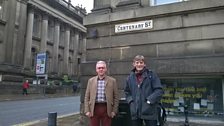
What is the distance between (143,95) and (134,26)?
507cm

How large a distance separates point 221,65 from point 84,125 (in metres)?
5.02

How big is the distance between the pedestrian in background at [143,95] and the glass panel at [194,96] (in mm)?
4406

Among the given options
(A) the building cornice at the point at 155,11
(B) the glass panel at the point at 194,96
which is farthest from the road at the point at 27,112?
(B) the glass panel at the point at 194,96

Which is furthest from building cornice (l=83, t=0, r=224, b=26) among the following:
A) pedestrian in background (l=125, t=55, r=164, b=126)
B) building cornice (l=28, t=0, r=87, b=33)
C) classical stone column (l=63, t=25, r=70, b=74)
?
classical stone column (l=63, t=25, r=70, b=74)

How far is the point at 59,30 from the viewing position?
53531mm

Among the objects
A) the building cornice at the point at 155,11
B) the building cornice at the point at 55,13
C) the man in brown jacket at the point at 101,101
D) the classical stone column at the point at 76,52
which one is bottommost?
the man in brown jacket at the point at 101,101

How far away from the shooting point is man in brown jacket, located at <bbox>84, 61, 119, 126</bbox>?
5.20 m

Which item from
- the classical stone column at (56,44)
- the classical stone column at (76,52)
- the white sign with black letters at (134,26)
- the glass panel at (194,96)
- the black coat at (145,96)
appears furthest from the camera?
the classical stone column at (76,52)

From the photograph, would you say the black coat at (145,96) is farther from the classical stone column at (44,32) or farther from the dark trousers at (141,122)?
the classical stone column at (44,32)

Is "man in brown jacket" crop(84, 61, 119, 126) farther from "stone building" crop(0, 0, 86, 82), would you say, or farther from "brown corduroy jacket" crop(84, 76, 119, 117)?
"stone building" crop(0, 0, 86, 82)

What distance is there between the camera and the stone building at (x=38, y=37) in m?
36.5

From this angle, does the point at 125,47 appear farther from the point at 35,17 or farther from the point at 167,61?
the point at 35,17

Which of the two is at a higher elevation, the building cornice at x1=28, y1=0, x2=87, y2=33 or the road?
the building cornice at x1=28, y1=0, x2=87, y2=33

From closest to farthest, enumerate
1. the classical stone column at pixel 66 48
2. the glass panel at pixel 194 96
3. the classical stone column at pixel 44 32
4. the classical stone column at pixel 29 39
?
the glass panel at pixel 194 96
the classical stone column at pixel 29 39
the classical stone column at pixel 44 32
the classical stone column at pixel 66 48
